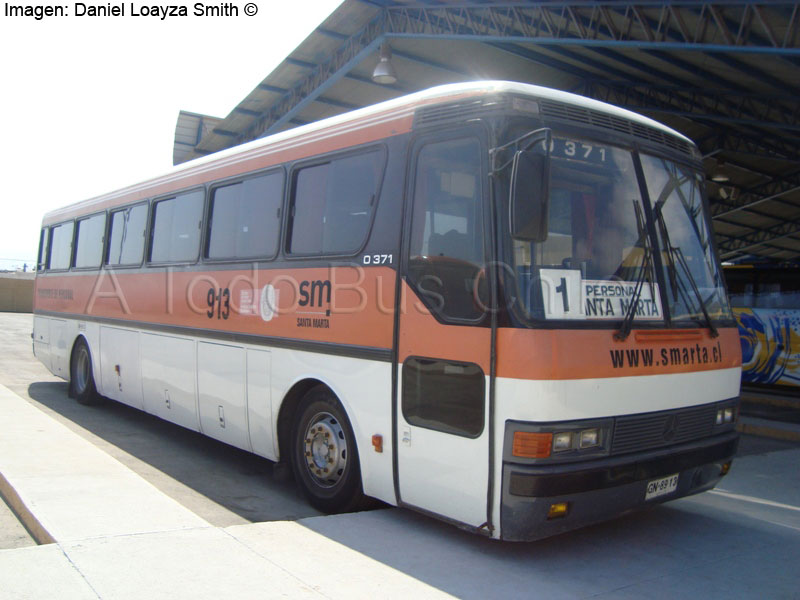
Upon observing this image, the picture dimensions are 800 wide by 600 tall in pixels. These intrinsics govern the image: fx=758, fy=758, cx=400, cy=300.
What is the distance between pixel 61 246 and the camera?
12.8 metres

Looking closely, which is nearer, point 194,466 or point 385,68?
point 194,466

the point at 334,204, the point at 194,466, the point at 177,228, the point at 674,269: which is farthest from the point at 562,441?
the point at 177,228

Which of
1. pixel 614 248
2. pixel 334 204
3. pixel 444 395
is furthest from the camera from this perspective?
pixel 334 204

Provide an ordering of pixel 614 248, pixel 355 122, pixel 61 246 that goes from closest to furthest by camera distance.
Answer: pixel 614 248 → pixel 355 122 → pixel 61 246

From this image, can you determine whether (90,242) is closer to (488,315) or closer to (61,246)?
(61,246)

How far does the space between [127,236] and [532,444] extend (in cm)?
742

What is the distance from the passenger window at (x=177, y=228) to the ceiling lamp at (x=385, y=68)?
561cm

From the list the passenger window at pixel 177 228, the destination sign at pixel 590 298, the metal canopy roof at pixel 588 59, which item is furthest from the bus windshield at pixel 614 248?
the metal canopy roof at pixel 588 59

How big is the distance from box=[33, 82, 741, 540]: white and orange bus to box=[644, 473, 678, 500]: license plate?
0.02 m

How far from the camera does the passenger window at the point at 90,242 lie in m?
11.1

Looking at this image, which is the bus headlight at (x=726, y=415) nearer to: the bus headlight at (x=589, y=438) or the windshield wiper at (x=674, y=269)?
the windshield wiper at (x=674, y=269)

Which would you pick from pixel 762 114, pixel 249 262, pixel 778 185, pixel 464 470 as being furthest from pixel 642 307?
pixel 778 185

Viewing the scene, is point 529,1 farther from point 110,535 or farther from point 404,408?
point 110,535

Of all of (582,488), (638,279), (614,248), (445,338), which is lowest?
(582,488)
